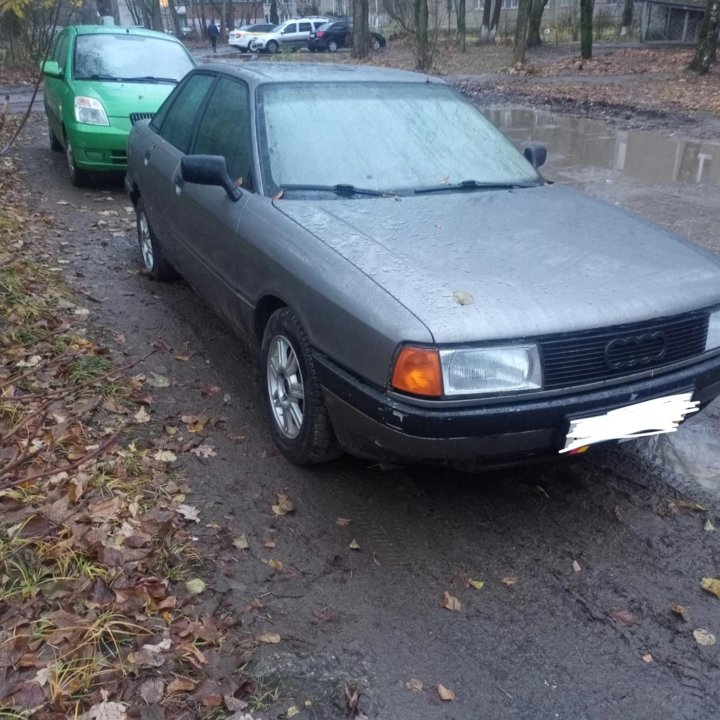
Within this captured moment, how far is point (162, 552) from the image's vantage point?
9.90 feet

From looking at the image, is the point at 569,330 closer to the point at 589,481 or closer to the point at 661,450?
the point at 589,481

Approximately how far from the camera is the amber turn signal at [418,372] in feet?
8.93

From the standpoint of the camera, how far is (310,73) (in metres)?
4.48

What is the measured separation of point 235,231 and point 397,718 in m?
2.47

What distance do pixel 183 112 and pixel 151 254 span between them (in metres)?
1.24

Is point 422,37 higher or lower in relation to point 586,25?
lower

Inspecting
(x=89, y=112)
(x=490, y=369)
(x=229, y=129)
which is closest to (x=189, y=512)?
(x=490, y=369)

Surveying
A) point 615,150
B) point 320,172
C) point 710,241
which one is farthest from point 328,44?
point 320,172

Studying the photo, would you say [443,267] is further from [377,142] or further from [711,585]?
[711,585]

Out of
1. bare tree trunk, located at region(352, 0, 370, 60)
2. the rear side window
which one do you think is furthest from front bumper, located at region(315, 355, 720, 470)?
bare tree trunk, located at region(352, 0, 370, 60)

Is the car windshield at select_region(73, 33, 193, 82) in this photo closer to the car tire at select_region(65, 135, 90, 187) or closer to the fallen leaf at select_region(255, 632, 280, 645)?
the car tire at select_region(65, 135, 90, 187)

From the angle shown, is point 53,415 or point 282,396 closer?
point 282,396

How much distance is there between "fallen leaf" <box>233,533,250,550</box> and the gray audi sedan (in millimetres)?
506

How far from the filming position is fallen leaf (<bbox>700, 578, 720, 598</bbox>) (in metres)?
2.90
